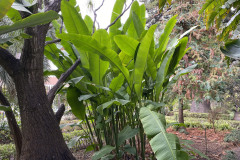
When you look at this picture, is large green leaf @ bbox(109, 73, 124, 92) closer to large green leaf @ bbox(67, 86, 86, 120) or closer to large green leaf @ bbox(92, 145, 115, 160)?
large green leaf @ bbox(67, 86, 86, 120)

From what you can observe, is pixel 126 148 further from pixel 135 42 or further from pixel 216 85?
pixel 216 85

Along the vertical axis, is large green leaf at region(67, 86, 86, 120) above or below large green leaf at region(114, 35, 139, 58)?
below

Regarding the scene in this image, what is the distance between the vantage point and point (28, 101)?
1.19 m

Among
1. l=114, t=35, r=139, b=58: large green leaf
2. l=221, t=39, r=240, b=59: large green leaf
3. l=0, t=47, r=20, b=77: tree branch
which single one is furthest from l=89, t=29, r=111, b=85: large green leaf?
l=221, t=39, r=240, b=59: large green leaf

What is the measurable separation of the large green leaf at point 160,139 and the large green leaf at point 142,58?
0.95 feet

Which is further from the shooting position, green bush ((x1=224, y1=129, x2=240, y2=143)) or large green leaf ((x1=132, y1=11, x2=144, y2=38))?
green bush ((x1=224, y1=129, x2=240, y2=143))

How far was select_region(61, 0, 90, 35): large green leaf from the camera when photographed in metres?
1.29

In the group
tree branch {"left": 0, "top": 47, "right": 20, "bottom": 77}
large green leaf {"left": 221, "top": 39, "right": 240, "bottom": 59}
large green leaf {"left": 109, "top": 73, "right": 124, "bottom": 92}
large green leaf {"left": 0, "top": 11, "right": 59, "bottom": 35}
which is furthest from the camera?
large green leaf {"left": 109, "top": 73, "right": 124, "bottom": 92}

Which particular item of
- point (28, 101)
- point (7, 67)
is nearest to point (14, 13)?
point (7, 67)

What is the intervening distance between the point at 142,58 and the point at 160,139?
0.51 metres

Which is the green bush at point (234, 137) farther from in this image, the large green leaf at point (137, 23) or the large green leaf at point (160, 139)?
the large green leaf at point (160, 139)

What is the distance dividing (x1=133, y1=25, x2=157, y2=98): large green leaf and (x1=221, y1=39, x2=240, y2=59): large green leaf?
405 mm

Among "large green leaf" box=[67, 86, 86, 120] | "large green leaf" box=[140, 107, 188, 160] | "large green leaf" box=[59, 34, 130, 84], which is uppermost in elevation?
"large green leaf" box=[59, 34, 130, 84]

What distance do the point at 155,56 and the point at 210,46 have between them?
140 inches
